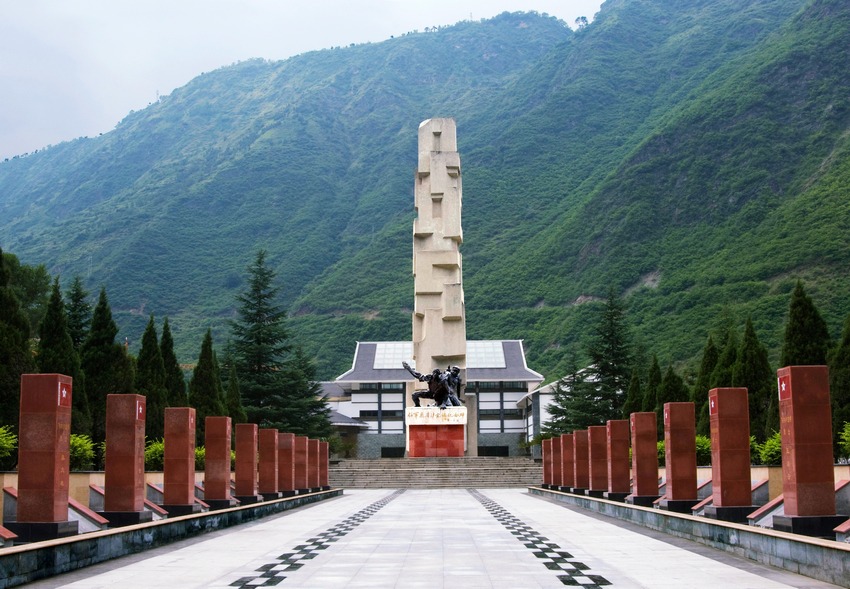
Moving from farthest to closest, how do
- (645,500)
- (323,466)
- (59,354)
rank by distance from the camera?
(323,466) → (59,354) → (645,500)

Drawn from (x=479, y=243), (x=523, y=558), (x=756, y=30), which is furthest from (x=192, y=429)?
(x=756, y=30)

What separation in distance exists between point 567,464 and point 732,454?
420 inches

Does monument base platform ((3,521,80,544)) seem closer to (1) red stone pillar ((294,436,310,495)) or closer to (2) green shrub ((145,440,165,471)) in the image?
(2) green shrub ((145,440,165,471))

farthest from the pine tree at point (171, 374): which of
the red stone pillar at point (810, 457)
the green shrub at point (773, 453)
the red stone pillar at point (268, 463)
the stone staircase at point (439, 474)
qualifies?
the red stone pillar at point (810, 457)

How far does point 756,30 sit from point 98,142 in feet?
277

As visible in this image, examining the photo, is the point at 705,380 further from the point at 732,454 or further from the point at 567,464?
the point at 732,454

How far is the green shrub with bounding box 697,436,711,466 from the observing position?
17484 mm

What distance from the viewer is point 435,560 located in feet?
30.2

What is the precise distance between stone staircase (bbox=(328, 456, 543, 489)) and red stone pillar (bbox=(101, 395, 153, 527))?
18.5 meters

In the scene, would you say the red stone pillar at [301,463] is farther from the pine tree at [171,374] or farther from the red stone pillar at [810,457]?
the red stone pillar at [810,457]

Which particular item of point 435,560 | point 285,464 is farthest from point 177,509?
point 285,464

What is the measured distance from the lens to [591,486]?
18453 mm

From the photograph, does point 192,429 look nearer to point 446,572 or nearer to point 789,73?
point 446,572

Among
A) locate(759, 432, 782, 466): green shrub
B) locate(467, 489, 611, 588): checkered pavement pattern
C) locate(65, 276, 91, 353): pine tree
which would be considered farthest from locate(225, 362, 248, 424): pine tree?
locate(759, 432, 782, 466): green shrub
